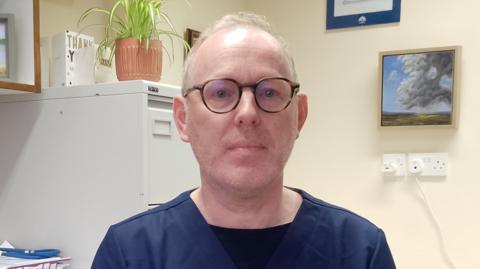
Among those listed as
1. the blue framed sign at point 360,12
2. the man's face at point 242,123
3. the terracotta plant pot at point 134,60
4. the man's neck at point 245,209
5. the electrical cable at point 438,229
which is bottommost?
the electrical cable at point 438,229

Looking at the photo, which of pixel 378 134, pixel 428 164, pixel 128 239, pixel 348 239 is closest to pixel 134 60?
pixel 128 239

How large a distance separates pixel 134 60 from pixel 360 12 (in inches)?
52.9

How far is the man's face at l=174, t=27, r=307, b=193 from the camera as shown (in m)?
0.92

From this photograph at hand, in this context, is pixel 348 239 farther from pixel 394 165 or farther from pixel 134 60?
Result: pixel 394 165

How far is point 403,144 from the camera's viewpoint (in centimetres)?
235

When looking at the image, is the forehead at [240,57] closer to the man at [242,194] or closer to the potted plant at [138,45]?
the man at [242,194]

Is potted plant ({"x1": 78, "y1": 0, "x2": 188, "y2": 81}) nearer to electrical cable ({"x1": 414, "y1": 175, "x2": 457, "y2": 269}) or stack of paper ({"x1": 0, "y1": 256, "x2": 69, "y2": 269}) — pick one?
stack of paper ({"x1": 0, "y1": 256, "x2": 69, "y2": 269})

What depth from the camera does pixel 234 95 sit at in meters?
0.94

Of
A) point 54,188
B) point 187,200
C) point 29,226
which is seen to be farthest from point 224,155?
point 29,226

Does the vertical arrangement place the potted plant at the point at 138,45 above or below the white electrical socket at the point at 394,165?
above

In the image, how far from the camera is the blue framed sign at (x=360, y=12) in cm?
240

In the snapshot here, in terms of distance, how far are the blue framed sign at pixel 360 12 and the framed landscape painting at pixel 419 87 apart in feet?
0.63

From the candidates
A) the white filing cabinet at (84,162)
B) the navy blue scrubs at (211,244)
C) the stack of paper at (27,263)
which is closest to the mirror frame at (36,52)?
the white filing cabinet at (84,162)

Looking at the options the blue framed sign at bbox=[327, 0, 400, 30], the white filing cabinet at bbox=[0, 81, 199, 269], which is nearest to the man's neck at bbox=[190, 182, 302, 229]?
the white filing cabinet at bbox=[0, 81, 199, 269]
